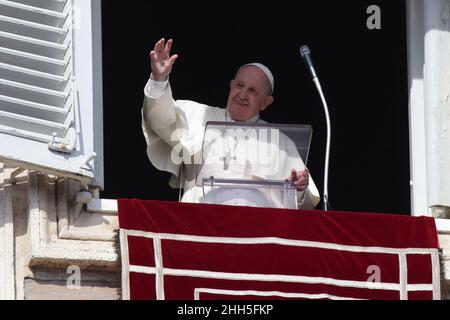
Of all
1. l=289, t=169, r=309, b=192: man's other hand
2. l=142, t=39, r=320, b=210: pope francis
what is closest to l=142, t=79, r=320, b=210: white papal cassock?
l=142, t=39, r=320, b=210: pope francis

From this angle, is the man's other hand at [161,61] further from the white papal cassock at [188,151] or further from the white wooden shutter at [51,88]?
the white wooden shutter at [51,88]

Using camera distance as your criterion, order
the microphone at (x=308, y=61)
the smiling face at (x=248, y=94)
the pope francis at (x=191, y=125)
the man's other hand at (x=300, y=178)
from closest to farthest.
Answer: the man's other hand at (x=300, y=178) < the pope francis at (x=191, y=125) < the microphone at (x=308, y=61) < the smiling face at (x=248, y=94)

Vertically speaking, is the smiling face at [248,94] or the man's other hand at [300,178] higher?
the smiling face at [248,94]

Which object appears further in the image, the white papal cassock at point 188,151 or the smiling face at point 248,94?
the smiling face at point 248,94

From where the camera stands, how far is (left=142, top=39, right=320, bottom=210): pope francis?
11.7 meters

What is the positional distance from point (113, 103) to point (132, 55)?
0.23 meters

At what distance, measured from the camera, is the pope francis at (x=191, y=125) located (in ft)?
38.5

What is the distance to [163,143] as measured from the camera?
475 inches

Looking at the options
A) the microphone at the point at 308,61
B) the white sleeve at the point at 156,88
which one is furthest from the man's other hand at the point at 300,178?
the white sleeve at the point at 156,88

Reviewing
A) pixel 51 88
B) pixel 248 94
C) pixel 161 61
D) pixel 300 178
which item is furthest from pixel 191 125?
pixel 51 88
